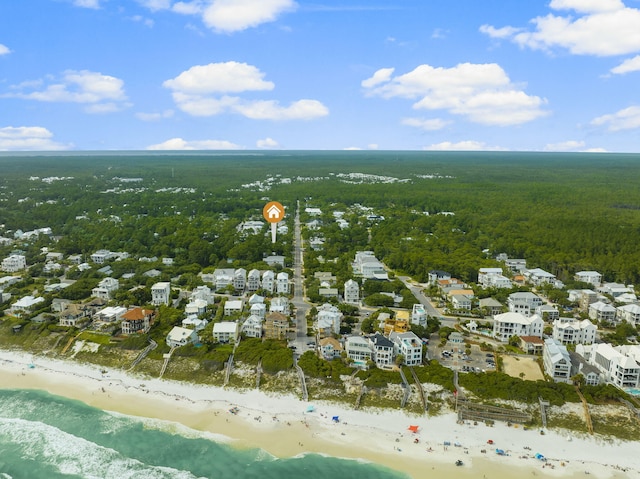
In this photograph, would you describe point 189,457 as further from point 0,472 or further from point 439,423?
point 439,423

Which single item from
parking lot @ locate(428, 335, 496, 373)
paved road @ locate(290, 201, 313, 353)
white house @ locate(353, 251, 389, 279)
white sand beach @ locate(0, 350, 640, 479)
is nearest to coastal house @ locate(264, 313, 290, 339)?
paved road @ locate(290, 201, 313, 353)

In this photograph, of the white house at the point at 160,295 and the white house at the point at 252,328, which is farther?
the white house at the point at 160,295

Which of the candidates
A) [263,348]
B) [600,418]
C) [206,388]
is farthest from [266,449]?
[600,418]

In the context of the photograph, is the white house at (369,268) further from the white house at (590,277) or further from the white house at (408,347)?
the white house at (590,277)

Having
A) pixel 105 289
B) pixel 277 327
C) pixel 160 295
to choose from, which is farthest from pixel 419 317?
pixel 105 289

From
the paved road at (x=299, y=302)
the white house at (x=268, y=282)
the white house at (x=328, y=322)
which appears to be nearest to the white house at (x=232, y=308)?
the paved road at (x=299, y=302)

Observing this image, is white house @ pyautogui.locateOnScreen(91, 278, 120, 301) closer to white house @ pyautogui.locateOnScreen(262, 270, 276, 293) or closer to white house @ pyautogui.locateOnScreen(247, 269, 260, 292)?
white house @ pyautogui.locateOnScreen(247, 269, 260, 292)
